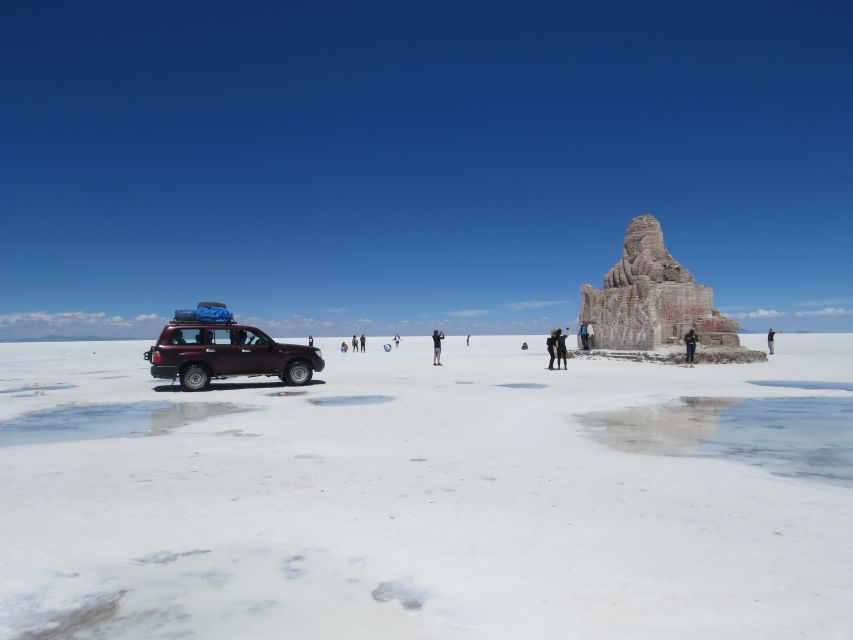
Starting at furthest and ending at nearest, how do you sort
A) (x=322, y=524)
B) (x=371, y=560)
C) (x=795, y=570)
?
(x=322, y=524), (x=371, y=560), (x=795, y=570)

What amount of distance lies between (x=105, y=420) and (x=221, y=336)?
210 inches

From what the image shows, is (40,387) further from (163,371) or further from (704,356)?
(704,356)

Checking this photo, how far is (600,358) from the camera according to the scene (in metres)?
27.5

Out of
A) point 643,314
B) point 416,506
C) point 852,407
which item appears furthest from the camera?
point 643,314

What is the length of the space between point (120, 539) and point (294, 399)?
8803 mm

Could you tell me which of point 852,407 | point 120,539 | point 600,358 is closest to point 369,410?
point 120,539

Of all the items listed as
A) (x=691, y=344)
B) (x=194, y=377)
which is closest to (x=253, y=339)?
(x=194, y=377)

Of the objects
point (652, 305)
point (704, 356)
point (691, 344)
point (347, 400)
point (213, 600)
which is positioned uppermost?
point (652, 305)

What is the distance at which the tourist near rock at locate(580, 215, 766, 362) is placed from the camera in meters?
26.6

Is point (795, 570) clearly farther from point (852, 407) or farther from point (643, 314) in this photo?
point (643, 314)

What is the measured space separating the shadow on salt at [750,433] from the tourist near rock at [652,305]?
1470 centimetres

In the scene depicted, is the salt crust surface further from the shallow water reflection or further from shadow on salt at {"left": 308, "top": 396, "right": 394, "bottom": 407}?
the shallow water reflection

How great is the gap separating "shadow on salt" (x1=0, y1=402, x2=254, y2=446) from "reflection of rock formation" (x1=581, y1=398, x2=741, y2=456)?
6.85 metres

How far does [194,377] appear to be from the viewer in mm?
14945
